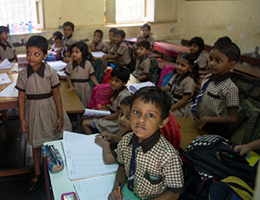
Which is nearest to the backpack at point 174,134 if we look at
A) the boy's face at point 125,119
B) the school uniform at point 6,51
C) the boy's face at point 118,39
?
the boy's face at point 125,119

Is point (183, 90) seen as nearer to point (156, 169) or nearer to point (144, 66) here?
point (144, 66)

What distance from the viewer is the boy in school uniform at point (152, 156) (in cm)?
109

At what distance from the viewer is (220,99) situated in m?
1.93

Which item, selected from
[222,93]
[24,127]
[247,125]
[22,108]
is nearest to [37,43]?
[22,108]

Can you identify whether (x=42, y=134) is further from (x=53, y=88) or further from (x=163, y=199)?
(x=163, y=199)

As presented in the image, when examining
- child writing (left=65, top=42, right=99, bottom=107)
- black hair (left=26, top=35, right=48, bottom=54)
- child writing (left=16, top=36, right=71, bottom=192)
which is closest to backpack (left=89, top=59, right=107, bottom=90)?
child writing (left=65, top=42, right=99, bottom=107)

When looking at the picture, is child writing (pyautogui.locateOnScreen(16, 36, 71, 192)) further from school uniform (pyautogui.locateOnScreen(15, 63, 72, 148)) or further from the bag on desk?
the bag on desk

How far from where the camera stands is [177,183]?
1.08 meters

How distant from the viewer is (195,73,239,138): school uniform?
1.86 meters

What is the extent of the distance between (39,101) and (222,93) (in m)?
1.43

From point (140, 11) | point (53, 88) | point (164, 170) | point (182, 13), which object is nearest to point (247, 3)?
point (182, 13)

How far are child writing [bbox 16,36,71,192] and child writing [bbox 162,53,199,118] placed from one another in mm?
1120

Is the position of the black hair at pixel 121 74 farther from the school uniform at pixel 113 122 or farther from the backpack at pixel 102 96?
the backpack at pixel 102 96

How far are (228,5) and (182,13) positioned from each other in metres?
1.89
